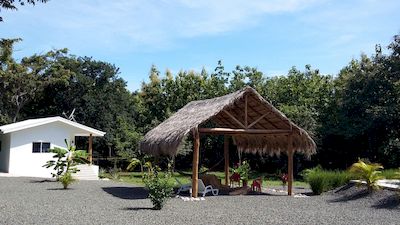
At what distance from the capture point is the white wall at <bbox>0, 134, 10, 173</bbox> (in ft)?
86.3

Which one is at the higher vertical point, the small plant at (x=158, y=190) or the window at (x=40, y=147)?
the window at (x=40, y=147)

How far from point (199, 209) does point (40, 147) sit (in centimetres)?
1657

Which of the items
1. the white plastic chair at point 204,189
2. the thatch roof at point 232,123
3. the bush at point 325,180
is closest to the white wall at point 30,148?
the thatch roof at point 232,123

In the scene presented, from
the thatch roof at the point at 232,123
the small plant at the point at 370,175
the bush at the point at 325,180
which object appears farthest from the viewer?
the bush at the point at 325,180

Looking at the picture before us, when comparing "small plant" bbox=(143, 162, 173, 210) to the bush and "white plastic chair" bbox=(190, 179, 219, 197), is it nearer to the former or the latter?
"white plastic chair" bbox=(190, 179, 219, 197)

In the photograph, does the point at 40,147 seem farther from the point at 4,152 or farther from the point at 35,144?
the point at 4,152

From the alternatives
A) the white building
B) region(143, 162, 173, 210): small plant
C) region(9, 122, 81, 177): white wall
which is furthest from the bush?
region(9, 122, 81, 177): white wall

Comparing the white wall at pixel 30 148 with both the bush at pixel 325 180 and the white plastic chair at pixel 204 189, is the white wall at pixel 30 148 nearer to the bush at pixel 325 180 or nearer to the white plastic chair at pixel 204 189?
the white plastic chair at pixel 204 189

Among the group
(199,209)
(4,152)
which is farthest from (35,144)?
(199,209)

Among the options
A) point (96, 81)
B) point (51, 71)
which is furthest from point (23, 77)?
point (96, 81)

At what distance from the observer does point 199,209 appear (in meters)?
12.2

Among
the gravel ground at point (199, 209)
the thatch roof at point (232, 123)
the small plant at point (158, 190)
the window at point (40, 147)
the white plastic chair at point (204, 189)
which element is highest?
the thatch roof at point (232, 123)

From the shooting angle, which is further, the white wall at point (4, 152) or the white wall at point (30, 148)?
the white wall at point (4, 152)

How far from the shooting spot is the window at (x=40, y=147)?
26.1 meters
